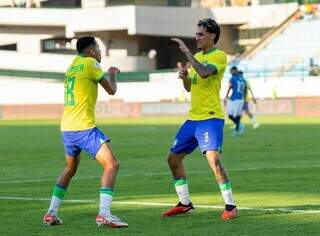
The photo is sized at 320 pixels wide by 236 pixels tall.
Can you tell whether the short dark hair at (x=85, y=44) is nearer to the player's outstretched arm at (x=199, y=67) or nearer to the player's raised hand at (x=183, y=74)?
the player's outstretched arm at (x=199, y=67)

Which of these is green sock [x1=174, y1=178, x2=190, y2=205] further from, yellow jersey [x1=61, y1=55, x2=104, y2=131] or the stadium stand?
the stadium stand

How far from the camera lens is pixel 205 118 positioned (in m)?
13.0

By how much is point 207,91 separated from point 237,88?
23.7 metres

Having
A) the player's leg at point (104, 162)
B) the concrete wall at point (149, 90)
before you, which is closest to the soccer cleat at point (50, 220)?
the player's leg at point (104, 162)

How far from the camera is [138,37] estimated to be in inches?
3152

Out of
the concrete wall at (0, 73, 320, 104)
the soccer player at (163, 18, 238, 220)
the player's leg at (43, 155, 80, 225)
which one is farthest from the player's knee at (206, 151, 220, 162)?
the concrete wall at (0, 73, 320, 104)

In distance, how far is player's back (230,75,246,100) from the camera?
36178 millimetres

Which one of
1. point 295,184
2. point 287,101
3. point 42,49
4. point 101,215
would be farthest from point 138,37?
point 101,215

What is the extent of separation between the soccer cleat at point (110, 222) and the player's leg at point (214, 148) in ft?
4.55

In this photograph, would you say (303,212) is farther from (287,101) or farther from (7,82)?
(7,82)

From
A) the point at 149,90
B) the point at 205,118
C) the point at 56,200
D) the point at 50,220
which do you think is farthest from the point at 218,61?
the point at 149,90

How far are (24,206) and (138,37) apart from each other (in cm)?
6587

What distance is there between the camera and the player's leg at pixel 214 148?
12.8 metres

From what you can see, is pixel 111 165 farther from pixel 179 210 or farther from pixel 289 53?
pixel 289 53
